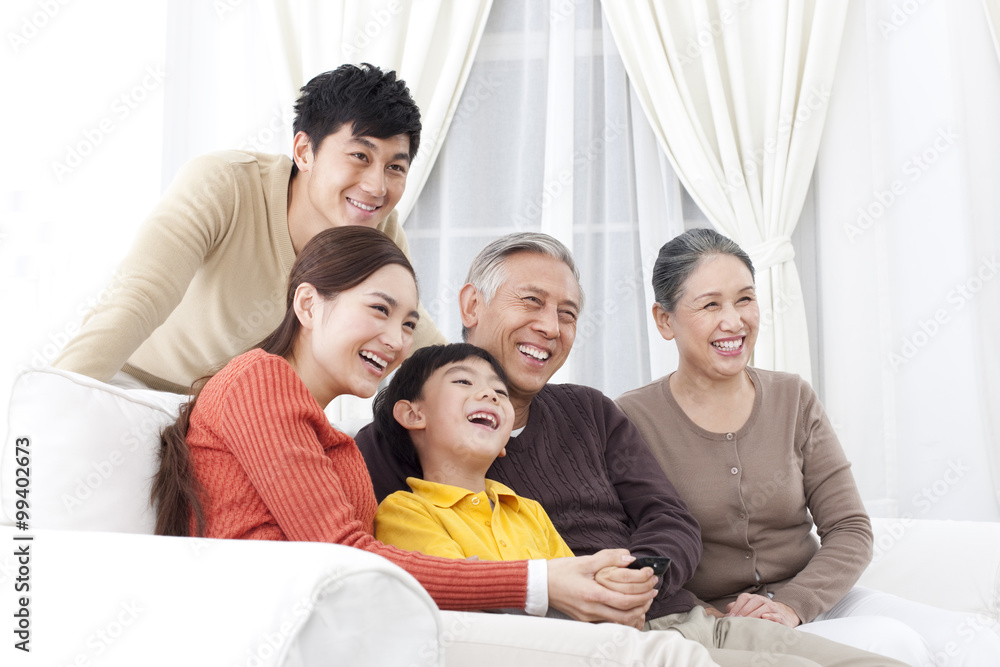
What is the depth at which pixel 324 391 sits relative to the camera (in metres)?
1.43

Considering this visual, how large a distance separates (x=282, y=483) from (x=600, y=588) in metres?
0.49

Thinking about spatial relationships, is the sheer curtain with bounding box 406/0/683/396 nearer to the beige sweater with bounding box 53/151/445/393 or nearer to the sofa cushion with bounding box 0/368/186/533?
the beige sweater with bounding box 53/151/445/393

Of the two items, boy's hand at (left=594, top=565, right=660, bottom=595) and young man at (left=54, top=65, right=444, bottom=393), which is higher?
young man at (left=54, top=65, right=444, bottom=393)

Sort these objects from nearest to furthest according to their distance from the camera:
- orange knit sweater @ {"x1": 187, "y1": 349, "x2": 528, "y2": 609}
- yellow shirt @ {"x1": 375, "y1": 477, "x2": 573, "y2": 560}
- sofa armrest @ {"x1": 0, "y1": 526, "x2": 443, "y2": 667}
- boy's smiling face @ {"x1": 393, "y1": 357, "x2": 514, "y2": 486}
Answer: sofa armrest @ {"x1": 0, "y1": 526, "x2": 443, "y2": 667} < orange knit sweater @ {"x1": 187, "y1": 349, "x2": 528, "y2": 609} < yellow shirt @ {"x1": 375, "y1": 477, "x2": 573, "y2": 560} < boy's smiling face @ {"x1": 393, "y1": 357, "x2": 514, "y2": 486}

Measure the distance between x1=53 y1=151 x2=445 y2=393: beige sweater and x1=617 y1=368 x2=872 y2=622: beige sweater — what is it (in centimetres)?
70

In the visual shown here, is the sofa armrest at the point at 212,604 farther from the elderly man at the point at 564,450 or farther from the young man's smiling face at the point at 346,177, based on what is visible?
the young man's smiling face at the point at 346,177

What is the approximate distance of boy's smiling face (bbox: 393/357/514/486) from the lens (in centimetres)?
150

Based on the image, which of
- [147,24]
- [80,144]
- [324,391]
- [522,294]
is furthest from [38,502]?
[147,24]

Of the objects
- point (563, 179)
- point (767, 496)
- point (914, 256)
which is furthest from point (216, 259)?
point (914, 256)

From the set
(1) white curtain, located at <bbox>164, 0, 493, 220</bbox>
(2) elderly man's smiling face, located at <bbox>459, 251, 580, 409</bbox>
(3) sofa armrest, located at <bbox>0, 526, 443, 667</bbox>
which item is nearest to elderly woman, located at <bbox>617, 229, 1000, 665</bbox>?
(2) elderly man's smiling face, located at <bbox>459, 251, 580, 409</bbox>

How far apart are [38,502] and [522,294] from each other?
968 millimetres

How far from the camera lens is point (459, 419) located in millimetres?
1513

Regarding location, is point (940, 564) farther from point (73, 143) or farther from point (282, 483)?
point (73, 143)

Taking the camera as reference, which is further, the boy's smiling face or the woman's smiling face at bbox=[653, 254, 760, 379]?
the woman's smiling face at bbox=[653, 254, 760, 379]
